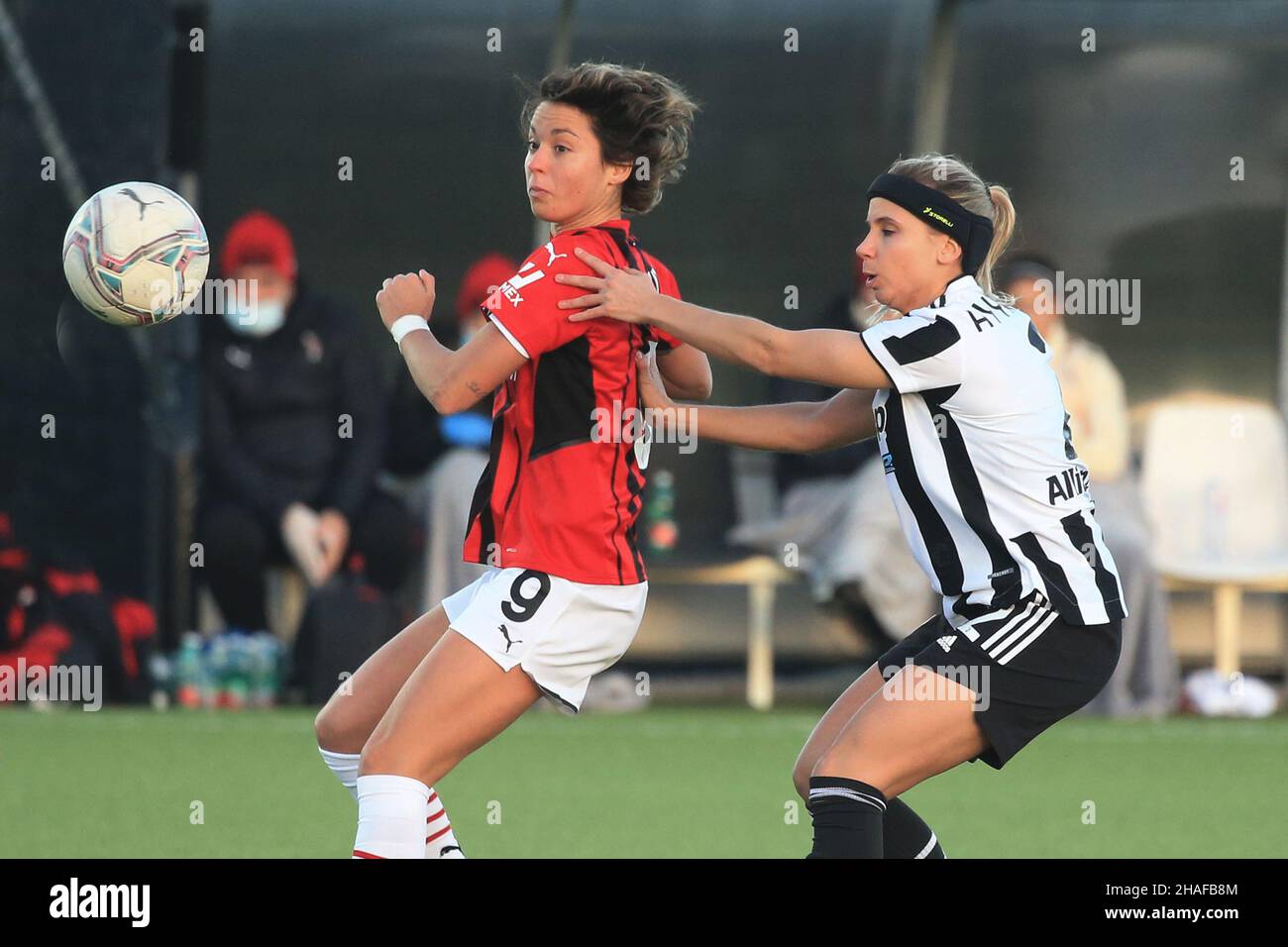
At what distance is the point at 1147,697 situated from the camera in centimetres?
898

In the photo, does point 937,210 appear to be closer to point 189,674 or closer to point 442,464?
point 442,464

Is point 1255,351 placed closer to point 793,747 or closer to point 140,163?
point 793,747

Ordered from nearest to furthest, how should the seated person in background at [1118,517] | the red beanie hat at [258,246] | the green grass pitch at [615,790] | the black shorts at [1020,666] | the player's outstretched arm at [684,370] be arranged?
the black shorts at [1020,666], the player's outstretched arm at [684,370], the green grass pitch at [615,790], the red beanie hat at [258,246], the seated person in background at [1118,517]

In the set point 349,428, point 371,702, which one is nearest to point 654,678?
point 349,428

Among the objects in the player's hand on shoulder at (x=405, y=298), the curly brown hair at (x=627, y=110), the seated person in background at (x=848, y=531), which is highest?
the curly brown hair at (x=627, y=110)

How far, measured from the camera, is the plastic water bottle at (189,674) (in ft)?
29.3

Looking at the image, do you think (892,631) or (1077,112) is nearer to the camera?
(892,631)

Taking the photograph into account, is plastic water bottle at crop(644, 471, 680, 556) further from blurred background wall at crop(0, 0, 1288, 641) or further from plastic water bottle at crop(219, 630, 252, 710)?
plastic water bottle at crop(219, 630, 252, 710)

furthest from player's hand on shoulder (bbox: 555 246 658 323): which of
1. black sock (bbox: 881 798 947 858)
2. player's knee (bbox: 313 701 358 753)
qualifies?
black sock (bbox: 881 798 947 858)

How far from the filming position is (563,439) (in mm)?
3783

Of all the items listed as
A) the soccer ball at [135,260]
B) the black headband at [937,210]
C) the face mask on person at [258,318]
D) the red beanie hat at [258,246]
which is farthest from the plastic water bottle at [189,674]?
the black headband at [937,210]

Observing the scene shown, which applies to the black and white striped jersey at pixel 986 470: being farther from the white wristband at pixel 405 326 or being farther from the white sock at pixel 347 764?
the white sock at pixel 347 764

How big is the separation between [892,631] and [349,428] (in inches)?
100

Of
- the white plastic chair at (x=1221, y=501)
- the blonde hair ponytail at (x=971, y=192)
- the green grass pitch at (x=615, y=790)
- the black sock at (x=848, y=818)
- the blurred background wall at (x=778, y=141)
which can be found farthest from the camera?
the blurred background wall at (x=778, y=141)
